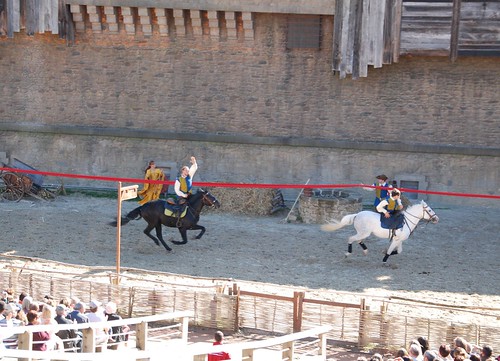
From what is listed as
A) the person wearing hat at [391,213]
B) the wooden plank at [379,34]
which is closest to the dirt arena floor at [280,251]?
the person wearing hat at [391,213]

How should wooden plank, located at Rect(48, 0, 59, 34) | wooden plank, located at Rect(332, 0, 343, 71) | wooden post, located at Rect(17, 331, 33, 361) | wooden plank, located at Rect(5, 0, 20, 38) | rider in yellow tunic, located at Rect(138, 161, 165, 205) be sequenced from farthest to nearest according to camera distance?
wooden plank, located at Rect(48, 0, 59, 34) → wooden plank, located at Rect(5, 0, 20, 38) → wooden plank, located at Rect(332, 0, 343, 71) → rider in yellow tunic, located at Rect(138, 161, 165, 205) → wooden post, located at Rect(17, 331, 33, 361)

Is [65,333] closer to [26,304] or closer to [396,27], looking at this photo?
[26,304]

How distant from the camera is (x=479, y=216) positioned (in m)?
25.4

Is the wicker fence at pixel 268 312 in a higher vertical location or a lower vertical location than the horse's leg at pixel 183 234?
lower

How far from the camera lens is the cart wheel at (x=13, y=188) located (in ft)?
84.1

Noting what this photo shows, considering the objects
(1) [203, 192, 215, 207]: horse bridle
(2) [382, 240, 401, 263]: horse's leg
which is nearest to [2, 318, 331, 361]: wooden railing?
(2) [382, 240, 401, 263]: horse's leg

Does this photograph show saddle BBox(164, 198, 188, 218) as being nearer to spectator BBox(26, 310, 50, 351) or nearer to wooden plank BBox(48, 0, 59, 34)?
wooden plank BBox(48, 0, 59, 34)

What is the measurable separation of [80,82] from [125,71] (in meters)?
1.18

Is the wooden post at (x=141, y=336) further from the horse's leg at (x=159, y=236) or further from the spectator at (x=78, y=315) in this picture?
the horse's leg at (x=159, y=236)

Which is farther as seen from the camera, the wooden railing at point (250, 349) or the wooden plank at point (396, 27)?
the wooden plank at point (396, 27)

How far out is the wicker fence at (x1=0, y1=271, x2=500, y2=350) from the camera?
15547 millimetres

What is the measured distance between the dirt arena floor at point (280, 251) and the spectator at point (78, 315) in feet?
16.6

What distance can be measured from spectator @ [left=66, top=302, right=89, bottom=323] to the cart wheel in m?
12.4

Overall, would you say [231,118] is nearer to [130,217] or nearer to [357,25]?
[357,25]
